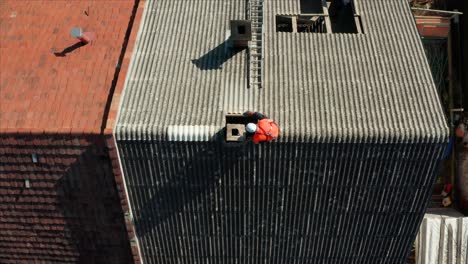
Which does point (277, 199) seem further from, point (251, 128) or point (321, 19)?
point (321, 19)

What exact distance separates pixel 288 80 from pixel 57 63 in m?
9.88

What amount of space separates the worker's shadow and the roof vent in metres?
0.51

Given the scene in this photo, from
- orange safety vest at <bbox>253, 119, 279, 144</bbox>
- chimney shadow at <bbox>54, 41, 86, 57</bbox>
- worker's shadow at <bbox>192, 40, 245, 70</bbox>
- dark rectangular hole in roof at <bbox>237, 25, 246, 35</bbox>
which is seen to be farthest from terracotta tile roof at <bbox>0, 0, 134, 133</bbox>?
orange safety vest at <bbox>253, 119, 279, 144</bbox>

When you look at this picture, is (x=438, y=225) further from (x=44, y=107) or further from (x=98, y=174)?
(x=44, y=107)

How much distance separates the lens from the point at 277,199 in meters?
16.0

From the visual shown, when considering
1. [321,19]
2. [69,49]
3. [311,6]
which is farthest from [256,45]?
[69,49]

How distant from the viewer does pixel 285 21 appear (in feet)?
60.2

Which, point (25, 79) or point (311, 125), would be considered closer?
point (311, 125)

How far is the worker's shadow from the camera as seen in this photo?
52.6 ft

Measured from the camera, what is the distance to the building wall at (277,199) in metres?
14.8

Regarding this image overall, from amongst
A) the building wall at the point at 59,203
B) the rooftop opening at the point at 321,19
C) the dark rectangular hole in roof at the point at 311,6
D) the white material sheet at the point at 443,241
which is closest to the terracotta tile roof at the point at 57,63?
the building wall at the point at 59,203

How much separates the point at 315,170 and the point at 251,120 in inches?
130

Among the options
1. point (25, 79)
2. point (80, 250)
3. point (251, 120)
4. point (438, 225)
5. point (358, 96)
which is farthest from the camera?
point (438, 225)

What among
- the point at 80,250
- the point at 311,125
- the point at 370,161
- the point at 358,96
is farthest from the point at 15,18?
the point at 370,161
